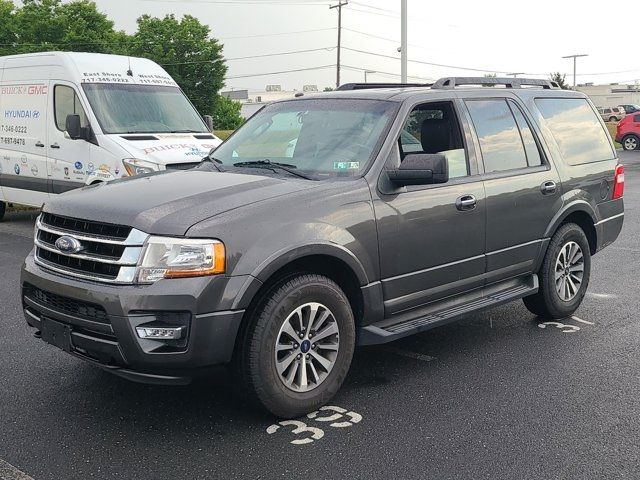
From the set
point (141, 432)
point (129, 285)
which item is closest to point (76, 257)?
point (129, 285)

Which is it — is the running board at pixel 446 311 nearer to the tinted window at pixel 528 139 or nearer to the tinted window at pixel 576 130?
the tinted window at pixel 528 139

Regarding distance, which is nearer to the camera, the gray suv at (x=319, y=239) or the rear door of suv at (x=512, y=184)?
the gray suv at (x=319, y=239)

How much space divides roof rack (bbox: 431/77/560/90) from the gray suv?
24 mm

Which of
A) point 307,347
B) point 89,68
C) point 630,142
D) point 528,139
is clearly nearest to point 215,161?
point 307,347

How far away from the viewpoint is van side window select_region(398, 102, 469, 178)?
16.0 ft

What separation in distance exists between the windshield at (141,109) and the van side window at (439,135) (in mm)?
5911

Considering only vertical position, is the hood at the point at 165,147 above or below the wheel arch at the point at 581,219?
above

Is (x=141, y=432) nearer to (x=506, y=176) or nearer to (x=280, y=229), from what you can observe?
(x=280, y=229)

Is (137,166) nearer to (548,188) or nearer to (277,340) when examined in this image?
(548,188)

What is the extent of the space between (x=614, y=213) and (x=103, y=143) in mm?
6408

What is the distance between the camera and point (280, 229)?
12.7 ft

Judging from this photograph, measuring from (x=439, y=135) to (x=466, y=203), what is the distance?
0.54 m

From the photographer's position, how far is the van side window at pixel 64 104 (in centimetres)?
1004

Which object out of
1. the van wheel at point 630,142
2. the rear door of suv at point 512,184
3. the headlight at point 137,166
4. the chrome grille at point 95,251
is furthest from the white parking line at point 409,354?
the van wheel at point 630,142
